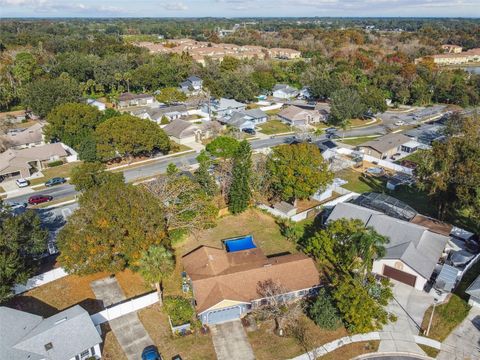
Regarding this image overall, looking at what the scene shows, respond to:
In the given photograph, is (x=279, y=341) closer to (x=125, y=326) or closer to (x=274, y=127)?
(x=125, y=326)

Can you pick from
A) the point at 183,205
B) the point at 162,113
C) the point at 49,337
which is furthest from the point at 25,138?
the point at 49,337

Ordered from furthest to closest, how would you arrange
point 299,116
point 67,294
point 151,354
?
1. point 299,116
2. point 67,294
3. point 151,354

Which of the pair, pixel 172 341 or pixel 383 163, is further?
pixel 383 163

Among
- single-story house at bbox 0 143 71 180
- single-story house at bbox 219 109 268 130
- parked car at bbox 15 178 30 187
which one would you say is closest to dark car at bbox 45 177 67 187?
parked car at bbox 15 178 30 187

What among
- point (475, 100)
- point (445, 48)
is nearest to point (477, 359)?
point (475, 100)

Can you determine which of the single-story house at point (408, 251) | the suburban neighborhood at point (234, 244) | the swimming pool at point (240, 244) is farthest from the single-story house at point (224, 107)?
the single-story house at point (408, 251)

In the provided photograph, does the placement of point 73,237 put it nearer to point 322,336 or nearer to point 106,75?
point 322,336
